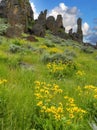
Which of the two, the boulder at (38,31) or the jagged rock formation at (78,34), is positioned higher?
the jagged rock formation at (78,34)

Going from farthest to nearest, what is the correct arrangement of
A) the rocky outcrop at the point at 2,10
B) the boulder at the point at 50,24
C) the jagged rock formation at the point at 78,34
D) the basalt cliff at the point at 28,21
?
the jagged rock formation at the point at 78,34 < the boulder at the point at 50,24 < the rocky outcrop at the point at 2,10 < the basalt cliff at the point at 28,21

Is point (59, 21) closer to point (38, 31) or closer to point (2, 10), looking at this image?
point (2, 10)

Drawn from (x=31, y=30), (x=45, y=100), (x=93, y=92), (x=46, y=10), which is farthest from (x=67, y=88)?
(x=46, y=10)

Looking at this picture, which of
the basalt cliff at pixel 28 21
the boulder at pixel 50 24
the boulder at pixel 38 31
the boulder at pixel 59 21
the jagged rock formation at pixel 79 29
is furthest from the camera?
the jagged rock formation at pixel 79 29

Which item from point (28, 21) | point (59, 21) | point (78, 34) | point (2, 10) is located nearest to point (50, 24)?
point (59, 21)

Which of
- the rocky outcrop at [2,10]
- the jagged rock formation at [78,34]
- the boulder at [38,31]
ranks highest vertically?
the rocky outcrop at [2,10]

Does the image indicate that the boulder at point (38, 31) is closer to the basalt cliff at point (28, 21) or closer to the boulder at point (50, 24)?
the basalt cliff at point (28, 21)

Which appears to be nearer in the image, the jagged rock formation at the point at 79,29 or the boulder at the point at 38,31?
the boulder at the point at 38,31

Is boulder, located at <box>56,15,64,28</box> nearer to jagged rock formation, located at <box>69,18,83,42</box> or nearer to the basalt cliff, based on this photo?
the basalt cliff

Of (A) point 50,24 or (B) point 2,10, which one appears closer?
(B) point 2,10

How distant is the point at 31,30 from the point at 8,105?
73.2m

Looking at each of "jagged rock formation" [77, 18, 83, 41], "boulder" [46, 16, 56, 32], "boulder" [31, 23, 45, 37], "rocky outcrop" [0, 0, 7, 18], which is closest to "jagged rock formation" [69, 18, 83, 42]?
"jagged rock formation" [77, 18, 83, 41]

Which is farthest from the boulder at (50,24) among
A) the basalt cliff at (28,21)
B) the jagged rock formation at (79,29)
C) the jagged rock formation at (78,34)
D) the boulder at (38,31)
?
the boulder at (38,31)

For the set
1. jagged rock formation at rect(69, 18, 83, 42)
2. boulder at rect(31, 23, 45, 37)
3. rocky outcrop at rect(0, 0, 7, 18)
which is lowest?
boulder at rect(31, 23, 45, 37)
